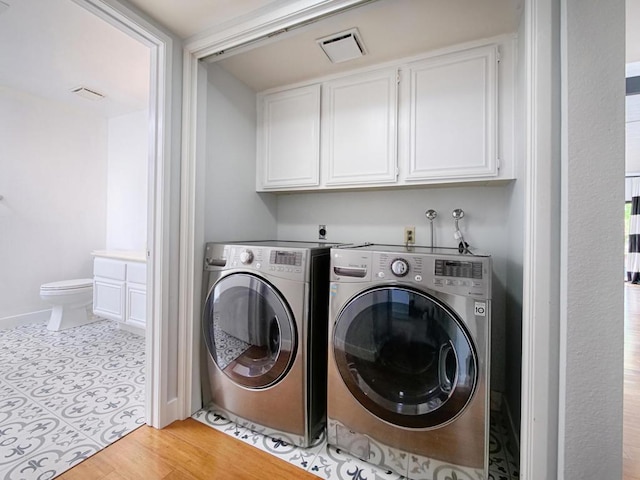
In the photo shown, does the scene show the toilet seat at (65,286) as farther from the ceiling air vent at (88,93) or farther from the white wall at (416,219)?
the white wall at (416,219)

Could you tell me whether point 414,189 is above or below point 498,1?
below

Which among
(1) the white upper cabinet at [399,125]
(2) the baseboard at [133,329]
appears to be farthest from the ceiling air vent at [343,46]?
(2) the baseboard at [133,329]

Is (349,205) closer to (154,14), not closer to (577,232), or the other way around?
(577,232)

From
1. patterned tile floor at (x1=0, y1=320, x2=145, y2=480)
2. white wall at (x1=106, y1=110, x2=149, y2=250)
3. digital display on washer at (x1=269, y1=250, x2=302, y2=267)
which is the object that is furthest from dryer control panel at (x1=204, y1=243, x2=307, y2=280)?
white wall at (x1=106, y1=110, x2=149, y2=250)

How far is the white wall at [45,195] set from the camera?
282 cm

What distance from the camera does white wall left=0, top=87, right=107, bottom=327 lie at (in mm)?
2818

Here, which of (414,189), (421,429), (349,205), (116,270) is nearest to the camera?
(421,429)

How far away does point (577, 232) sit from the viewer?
88cm

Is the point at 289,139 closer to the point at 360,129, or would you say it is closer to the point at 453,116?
the point at 360,129

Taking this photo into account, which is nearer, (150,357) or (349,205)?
(150,357)

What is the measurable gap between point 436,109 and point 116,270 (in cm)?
297

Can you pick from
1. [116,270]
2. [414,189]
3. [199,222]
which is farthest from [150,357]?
[414,189]

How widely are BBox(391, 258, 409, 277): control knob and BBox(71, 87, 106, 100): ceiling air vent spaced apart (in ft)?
10.8

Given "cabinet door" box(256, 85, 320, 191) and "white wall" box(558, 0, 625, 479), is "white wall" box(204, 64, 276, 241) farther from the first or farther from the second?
"white wall" box(558, 0, 625, 479)
